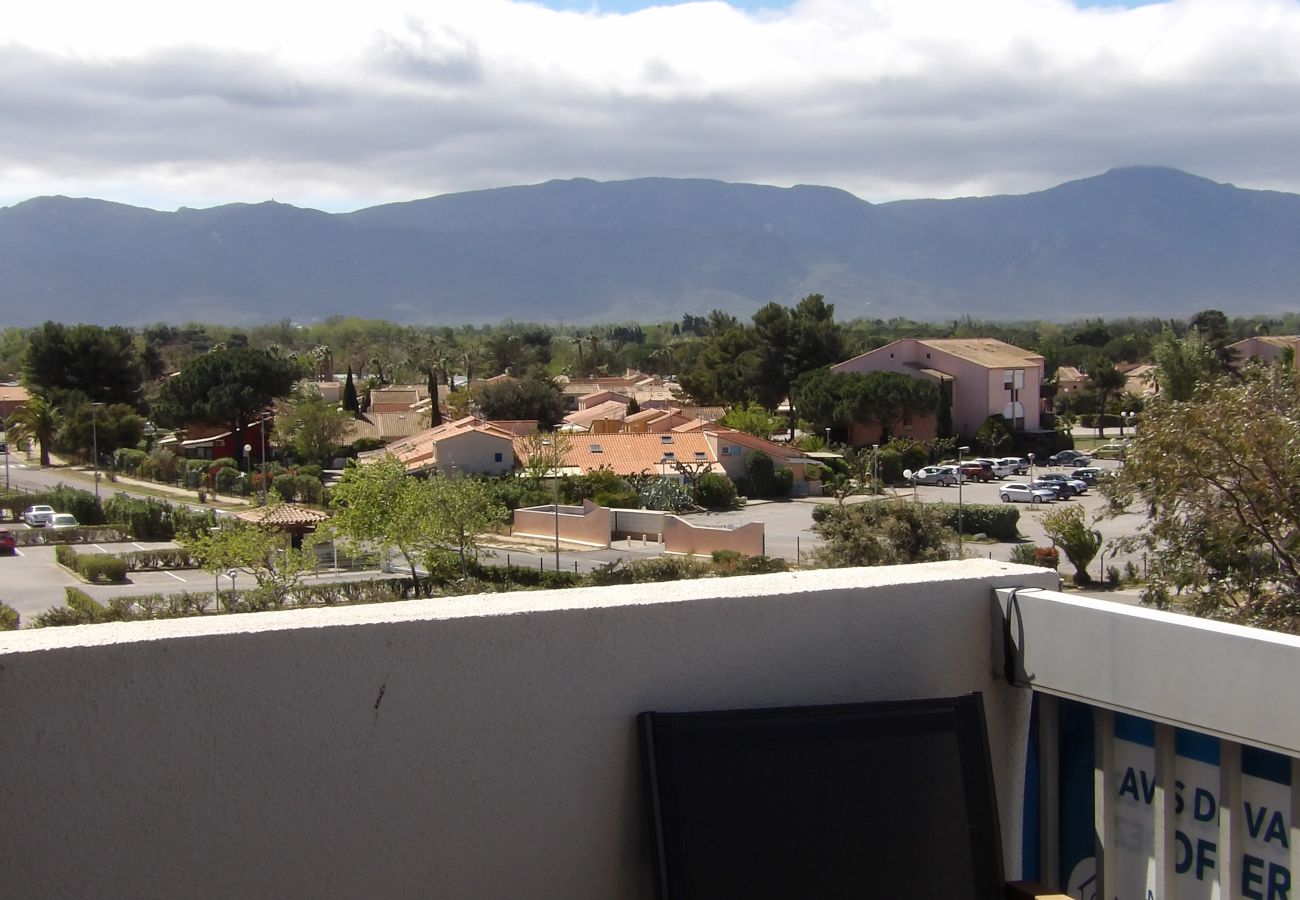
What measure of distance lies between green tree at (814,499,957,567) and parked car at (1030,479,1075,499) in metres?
20.5

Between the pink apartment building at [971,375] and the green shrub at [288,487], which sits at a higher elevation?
the pink apartment building at [971,375]

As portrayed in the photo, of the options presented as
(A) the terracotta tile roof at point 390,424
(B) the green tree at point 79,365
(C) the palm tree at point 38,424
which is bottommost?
(A) the terracotta tile roof at point 390,424

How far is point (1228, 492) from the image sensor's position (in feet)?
41.0

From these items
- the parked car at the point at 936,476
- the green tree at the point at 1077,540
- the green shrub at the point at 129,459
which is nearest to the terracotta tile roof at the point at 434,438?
the green shrub at the point at 129,459

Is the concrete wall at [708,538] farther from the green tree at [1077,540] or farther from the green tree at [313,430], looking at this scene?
the green tree at [313,430]

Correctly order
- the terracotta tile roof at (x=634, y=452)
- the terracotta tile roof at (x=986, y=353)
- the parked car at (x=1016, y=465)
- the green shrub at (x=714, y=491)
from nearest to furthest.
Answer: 1. the green shrub at (x=714, y=491)
2. the terracotta tile roof at (x=634, y=452)
3. the parked car at (x=1016, y=465)
4. the terracotta tile roof at (x=986, y=353)

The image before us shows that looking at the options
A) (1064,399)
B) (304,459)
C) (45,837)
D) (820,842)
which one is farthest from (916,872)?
(1064,399)

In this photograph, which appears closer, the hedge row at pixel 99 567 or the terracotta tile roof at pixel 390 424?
the hedge row at pixel 99 567

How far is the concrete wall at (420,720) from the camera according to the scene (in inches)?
107

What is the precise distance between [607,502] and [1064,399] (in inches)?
2044

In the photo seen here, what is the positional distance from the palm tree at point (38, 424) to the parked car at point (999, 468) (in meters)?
47.2

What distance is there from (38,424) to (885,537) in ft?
163

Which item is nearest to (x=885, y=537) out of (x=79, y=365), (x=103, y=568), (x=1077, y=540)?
(x=1077, y=540)

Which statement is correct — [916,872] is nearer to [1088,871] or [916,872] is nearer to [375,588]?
[1088,871]
